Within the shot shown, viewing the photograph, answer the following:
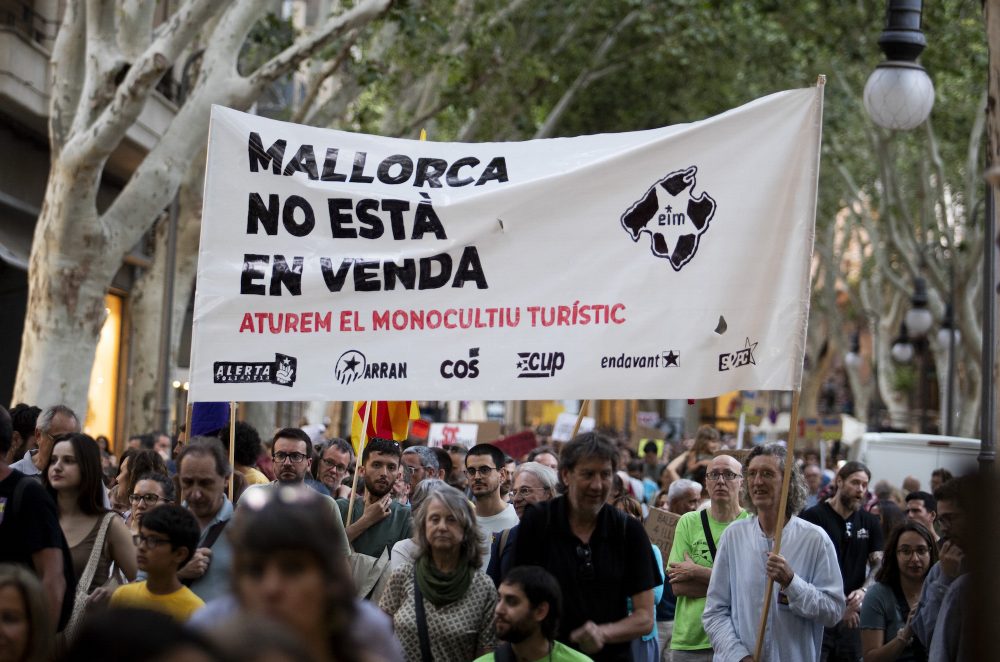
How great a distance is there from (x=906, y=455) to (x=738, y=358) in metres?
15.6

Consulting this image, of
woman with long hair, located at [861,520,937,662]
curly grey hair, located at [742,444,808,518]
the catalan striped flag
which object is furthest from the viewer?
the catalan striped flag

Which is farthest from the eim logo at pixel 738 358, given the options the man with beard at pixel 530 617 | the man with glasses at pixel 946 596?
the man with beard at pixel 530 617

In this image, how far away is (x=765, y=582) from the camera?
6.80m

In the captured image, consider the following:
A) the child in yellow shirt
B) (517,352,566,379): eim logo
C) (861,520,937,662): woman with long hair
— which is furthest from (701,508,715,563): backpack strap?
the child in yellow shirt

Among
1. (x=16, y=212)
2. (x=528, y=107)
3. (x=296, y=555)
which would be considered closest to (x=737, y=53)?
(x=528, y=107)

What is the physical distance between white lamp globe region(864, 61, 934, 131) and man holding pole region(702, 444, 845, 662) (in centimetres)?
551

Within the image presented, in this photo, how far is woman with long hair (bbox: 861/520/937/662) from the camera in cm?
740

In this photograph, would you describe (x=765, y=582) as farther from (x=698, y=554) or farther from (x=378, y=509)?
(x=378, y=509)

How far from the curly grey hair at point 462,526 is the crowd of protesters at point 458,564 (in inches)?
0.4

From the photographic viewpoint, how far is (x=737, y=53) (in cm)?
2994

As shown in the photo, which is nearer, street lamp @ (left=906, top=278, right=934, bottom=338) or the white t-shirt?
the white t-shirt

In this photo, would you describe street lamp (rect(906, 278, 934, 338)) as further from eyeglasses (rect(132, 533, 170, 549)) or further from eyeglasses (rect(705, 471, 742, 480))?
eyeglasses (rect(132, 533, 170, 549))

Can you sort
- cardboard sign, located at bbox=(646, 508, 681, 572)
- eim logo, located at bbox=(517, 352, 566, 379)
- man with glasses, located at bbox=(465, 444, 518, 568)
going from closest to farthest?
eim logo, located at bbox=(517, 352, 566, 379)
man with glasses, located at bbox=(465, 444, 518, 568)
cardboard sign, located at bbox=(646, 508, 681, 572)

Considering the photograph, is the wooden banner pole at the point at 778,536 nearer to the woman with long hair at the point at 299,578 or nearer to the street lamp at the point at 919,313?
the woman with long hair at the point at 299,578
